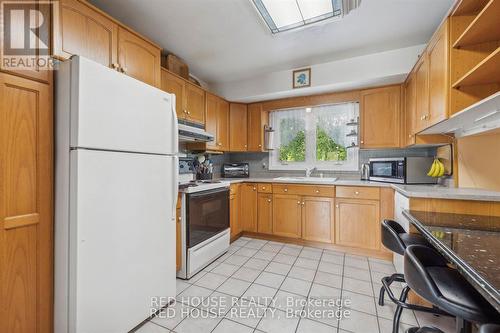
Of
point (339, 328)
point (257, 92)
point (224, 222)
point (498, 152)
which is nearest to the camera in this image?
point (339, 328)

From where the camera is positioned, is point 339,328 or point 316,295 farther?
point 316,295

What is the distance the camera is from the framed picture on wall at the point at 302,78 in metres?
2.96

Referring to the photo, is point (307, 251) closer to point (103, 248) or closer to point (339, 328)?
point (339, 328)

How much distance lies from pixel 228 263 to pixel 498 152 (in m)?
2.64

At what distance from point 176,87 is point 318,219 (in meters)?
2.41

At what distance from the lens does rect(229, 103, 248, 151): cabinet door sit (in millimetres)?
3664

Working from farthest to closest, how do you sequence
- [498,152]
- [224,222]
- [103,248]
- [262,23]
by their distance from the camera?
[224,222], [262,23], [498,152], [103,248]

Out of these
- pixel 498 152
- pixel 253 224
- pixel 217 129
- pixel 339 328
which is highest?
pixel 217 129

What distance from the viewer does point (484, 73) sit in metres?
1.40

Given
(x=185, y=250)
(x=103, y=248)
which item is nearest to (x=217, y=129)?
(x=185, y=250)

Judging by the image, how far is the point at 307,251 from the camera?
2846mm

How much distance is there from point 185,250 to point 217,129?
6.08ft

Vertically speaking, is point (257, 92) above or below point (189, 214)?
above

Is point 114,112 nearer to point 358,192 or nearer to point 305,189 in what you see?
point 305,189
